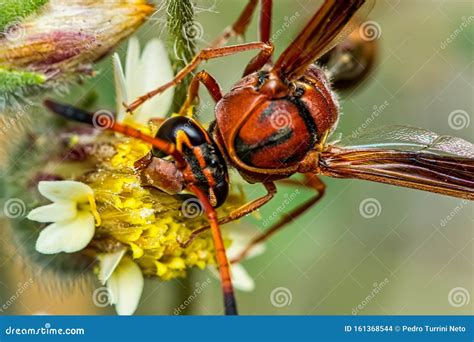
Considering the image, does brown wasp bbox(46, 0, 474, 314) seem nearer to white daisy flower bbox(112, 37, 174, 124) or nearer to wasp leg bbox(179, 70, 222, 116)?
wasp leg bbox(179, 70, 222, 116)

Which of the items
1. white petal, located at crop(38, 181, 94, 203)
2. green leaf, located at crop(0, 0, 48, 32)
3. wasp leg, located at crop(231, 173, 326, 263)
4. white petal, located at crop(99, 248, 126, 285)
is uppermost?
green leaf, located at crop(0, 0, 48, 32)

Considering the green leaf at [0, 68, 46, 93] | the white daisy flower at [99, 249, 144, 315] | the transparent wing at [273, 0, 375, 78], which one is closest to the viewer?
the green leaf at [0, 68, 46, 93]

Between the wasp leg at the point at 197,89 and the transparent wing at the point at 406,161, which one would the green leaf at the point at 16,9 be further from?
the transparent wing at the point at 406,161

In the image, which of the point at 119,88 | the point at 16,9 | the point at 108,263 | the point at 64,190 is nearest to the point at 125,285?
the point at 108,263

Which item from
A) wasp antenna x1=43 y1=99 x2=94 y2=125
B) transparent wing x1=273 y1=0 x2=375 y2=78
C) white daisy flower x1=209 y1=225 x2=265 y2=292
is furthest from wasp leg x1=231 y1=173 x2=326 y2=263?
wasp antenna x1=43 y1=99 x2=94 y2=125

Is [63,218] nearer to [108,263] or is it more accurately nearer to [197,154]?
[108,263]

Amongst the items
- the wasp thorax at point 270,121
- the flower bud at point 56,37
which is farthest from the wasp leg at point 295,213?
the flower bud at point 56,37

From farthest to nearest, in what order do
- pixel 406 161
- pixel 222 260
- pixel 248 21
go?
pixel 248 21
pixel 406 161
pixel 222 260
